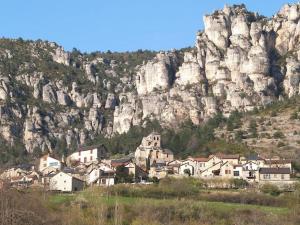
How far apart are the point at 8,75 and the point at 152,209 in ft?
343

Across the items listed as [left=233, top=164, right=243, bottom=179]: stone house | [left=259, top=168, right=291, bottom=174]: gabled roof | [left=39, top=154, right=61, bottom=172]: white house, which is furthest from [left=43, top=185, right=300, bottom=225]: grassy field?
[left=39, top=154, right=61, bottom=172]: white house

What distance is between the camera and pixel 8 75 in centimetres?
15875

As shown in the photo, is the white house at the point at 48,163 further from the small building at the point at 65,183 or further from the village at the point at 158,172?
the small building at the point at 65,183

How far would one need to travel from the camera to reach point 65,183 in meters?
85.2

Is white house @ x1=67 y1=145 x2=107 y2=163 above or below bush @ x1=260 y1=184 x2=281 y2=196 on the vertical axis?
above

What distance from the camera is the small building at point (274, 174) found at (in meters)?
81.6

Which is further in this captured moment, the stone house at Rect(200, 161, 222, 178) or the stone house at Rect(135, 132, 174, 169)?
the stone house at Rect(135, 132, 174, 169)

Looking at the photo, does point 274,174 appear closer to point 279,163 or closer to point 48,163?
point 279,163

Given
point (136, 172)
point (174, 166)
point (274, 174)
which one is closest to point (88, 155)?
point (174, 166)

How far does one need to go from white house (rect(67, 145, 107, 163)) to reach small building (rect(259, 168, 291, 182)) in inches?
1329

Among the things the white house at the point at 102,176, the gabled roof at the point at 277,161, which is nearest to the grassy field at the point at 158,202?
the white house at the point at 102,176

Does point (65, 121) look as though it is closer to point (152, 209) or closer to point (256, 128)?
point (256, 128)

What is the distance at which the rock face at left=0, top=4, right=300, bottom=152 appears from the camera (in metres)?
132

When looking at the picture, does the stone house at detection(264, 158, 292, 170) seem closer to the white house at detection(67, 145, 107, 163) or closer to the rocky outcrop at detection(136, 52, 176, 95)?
the white house at detection(67, 145, 107, 163)
